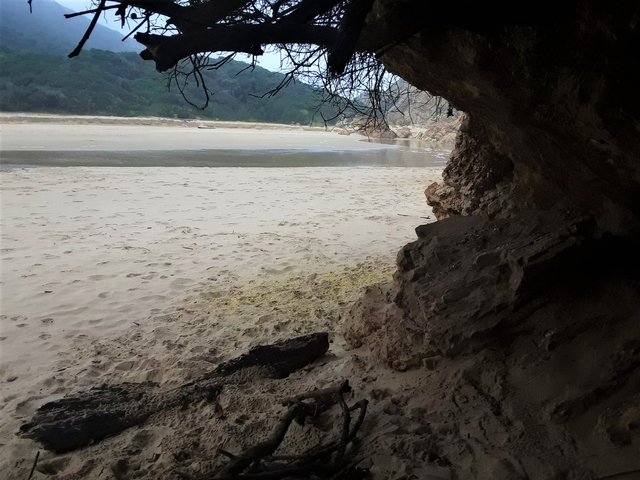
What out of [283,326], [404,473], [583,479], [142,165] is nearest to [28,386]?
[283,326]

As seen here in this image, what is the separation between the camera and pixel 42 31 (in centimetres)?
10256

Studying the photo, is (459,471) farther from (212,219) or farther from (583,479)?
(212,219)

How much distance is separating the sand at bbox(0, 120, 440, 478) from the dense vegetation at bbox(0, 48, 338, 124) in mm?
32205

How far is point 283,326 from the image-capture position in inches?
186

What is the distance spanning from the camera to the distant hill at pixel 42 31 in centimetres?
8400

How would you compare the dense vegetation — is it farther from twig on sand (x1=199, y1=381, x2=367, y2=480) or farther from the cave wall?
twig on sand (x1=199, y1=381, x2=367, y2=480)

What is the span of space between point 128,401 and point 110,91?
206ft

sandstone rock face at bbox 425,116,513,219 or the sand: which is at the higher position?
sandstone rock face at bbox 425,116,513,219

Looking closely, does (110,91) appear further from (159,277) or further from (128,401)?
(128,401)

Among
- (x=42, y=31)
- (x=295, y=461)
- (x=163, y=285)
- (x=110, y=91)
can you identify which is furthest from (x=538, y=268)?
(x=42, y=31)

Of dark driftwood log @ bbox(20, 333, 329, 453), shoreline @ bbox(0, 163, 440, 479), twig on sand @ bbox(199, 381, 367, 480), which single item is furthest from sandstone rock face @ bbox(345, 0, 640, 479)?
shoreline @ bbox(0, 163, 440, 479)

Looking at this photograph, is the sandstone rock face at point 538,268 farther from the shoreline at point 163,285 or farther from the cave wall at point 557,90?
the shoreline at point 163,285

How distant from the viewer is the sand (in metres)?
3.96

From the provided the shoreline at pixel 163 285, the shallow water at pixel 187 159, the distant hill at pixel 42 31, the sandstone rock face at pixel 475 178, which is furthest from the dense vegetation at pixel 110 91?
the sandstone rock face at pixel 475 178
